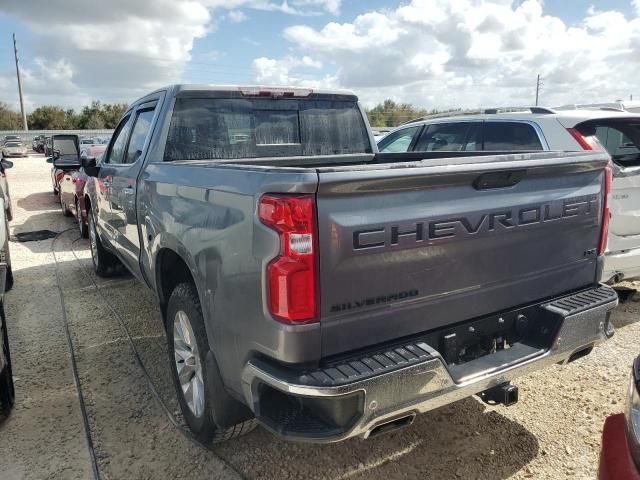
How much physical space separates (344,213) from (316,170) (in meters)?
0.20

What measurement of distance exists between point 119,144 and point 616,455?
4.63 metres

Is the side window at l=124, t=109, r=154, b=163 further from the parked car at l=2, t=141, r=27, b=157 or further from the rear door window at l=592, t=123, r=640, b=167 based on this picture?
the parked car at l=2, t=141, r=27, b=157

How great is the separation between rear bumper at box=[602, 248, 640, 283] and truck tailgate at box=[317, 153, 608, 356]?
1622mm

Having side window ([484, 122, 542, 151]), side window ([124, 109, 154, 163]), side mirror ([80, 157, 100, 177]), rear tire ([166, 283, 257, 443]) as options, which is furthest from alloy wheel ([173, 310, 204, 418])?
side window ([484, 122, 542, 151])

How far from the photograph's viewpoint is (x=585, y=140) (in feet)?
14.8

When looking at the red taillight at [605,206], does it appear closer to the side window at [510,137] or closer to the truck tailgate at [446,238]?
the truck tailgate at [446,238]

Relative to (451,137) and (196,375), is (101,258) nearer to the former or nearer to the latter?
(196,375)

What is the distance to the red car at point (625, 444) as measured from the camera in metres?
1.61

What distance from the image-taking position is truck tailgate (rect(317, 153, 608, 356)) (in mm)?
2057

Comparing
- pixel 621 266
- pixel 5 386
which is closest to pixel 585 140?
pixel 621 266

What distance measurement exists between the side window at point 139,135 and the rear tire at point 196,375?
159cm

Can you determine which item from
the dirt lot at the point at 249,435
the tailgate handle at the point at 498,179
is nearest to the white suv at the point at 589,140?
the dirt lot at the point at 249,435

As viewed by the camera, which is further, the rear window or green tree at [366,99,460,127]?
green tree at [366,99,460,127]

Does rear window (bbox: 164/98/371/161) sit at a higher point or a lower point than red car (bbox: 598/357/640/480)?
higher
